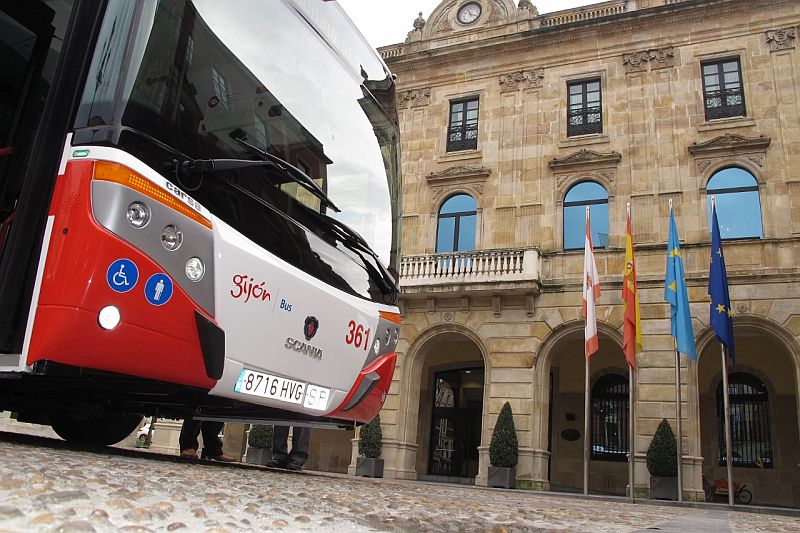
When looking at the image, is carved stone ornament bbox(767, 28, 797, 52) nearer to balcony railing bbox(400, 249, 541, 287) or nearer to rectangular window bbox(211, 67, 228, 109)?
balcony railing bbox(400, 249, 541, 287)

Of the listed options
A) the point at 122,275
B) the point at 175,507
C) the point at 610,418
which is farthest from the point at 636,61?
the point at 175,507

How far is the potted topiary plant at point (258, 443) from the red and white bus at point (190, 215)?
13.1m

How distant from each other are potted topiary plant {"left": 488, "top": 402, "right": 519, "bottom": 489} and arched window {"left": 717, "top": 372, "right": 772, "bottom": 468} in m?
6.26

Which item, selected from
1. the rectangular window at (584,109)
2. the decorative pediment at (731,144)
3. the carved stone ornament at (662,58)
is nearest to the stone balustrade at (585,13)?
the carved stone ornament at (662,58)

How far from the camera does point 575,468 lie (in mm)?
18469

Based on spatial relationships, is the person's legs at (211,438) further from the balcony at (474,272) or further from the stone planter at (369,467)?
the balcony at (474,272)

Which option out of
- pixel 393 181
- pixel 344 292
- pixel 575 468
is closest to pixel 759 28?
pixel 575 468

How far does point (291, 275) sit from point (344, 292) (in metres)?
0.68

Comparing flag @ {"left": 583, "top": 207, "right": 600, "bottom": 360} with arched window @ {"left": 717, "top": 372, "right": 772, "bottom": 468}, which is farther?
arched window @ {"left": 717, "top": 372, "right": 772, "bottom": 468}

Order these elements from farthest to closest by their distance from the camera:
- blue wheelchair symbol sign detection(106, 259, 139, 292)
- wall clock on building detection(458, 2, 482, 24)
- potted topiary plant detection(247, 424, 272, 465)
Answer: wall clock on building detection(458, 2, 482, 24), potted topiary plant detection(247, 424, 272, 465), blue wheelchair symbol sign detection(106, 259, 139, 292)

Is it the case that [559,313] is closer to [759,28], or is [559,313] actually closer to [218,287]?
[759,28]

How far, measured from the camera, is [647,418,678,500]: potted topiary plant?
14469mm

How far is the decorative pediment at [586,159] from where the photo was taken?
17.8 metres

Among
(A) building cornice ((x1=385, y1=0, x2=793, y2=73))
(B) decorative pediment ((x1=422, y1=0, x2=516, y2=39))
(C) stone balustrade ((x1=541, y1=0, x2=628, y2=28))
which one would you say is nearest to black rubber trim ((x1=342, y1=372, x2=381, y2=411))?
(A) building cornice ((x1=385, y1=0, x2=793, y2=73))
